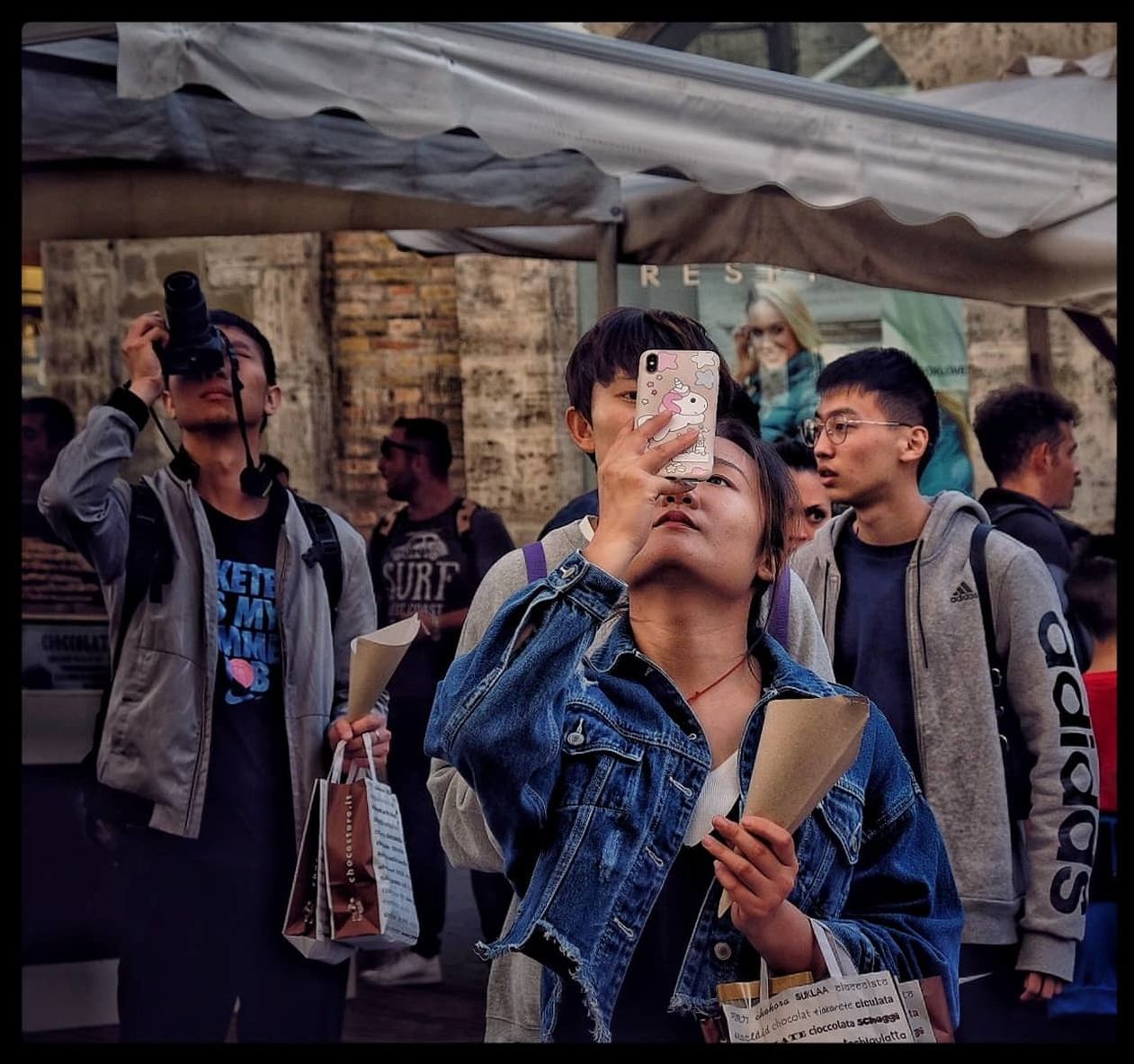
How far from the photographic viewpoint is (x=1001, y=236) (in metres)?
4.49

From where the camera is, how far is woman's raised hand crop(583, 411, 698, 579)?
1985mm

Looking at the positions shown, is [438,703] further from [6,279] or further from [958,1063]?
[6,279]

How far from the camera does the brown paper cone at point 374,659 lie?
2.87 m

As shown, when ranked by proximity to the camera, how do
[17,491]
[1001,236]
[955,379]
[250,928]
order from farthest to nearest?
1. [955,379]
2. [1001,236]
3. [17,491]
4. [250,928]

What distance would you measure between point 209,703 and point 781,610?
1592mm

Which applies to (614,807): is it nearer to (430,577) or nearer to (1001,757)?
(1001,757)

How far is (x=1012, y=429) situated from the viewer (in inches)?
190

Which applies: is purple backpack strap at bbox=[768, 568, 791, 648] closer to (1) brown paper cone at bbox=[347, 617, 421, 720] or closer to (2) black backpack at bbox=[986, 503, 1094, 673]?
(1) brown paper cone at bbox=[347, 617, 421, 720]

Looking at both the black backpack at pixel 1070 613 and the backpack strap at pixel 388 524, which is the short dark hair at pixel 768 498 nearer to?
the black backpack at pixel 1070 613

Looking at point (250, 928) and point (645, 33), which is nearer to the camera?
point (250, 928)

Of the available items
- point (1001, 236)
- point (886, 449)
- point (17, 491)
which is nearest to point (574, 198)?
point (1001, 236)

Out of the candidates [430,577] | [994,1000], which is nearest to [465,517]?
[430,577]

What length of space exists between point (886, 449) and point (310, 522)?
1.31 metres

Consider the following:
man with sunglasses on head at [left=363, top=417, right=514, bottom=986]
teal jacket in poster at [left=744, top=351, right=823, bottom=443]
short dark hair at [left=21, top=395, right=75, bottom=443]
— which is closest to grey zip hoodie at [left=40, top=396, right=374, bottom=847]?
man with sunglasses on head at [left=363, top=417, right=514, bottom=986]
